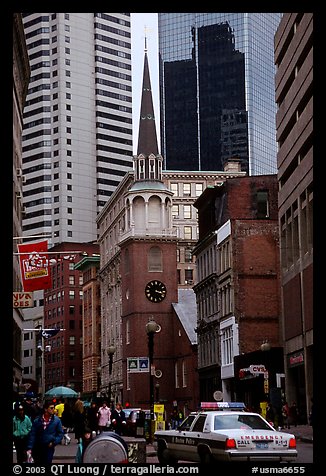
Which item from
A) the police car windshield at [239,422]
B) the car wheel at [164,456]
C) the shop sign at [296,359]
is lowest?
the car wheel at [164,456]

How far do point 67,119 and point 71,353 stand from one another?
49.5 meters

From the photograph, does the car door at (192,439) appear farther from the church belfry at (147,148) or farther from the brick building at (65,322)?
the brick building at (65,322)

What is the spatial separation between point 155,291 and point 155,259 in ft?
13.4

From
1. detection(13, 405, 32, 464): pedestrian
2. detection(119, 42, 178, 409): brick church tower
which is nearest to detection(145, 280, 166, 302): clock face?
detection(119, 42, 178, 409): brick church tower

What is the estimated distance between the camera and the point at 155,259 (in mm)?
117812

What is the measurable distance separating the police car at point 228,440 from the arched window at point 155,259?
9261 cm

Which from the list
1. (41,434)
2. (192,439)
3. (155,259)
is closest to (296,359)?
(192,439)

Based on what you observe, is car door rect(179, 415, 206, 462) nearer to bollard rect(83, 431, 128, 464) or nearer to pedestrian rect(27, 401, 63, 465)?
pedestrian rect(27, 401, 63, 465)

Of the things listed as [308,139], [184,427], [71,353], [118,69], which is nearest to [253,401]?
[308,139]

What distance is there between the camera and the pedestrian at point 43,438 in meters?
19.8

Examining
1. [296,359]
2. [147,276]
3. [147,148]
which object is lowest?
[296,359]

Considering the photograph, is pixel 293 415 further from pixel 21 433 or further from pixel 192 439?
pixel 21 433

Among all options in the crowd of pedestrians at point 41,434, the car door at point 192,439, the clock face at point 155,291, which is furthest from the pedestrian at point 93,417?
the clock face at point 155,291
